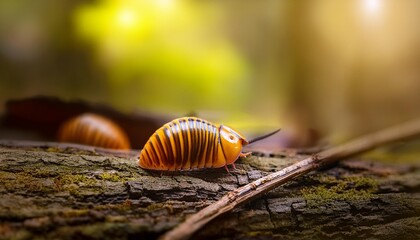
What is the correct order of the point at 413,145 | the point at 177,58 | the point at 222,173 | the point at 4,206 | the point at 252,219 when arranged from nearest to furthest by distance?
the point at 4,206 < the point at 252,219 < the point at 222,173 < the point at 413,145 < the point at 177,58

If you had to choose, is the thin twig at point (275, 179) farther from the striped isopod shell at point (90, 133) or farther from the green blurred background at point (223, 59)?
the striped isopod shell at point (90, 133)

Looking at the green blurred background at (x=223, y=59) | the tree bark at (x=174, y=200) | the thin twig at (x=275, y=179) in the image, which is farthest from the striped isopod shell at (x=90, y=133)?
the thin twig at (x=275, y=179)

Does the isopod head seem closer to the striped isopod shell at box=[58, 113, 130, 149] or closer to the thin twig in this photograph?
the thin twig

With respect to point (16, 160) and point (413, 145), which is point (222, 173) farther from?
point (413, 145)

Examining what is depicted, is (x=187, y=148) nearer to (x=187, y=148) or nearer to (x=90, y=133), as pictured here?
(x=187, y=148)

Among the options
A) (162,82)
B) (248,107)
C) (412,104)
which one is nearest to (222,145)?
(248,107)

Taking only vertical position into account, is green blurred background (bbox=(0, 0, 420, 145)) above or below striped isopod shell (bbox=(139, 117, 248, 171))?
above

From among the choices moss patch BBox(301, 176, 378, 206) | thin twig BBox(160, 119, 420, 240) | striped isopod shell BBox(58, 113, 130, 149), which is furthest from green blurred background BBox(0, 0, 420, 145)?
moss patch BBox(301, 176, 378, 206)
